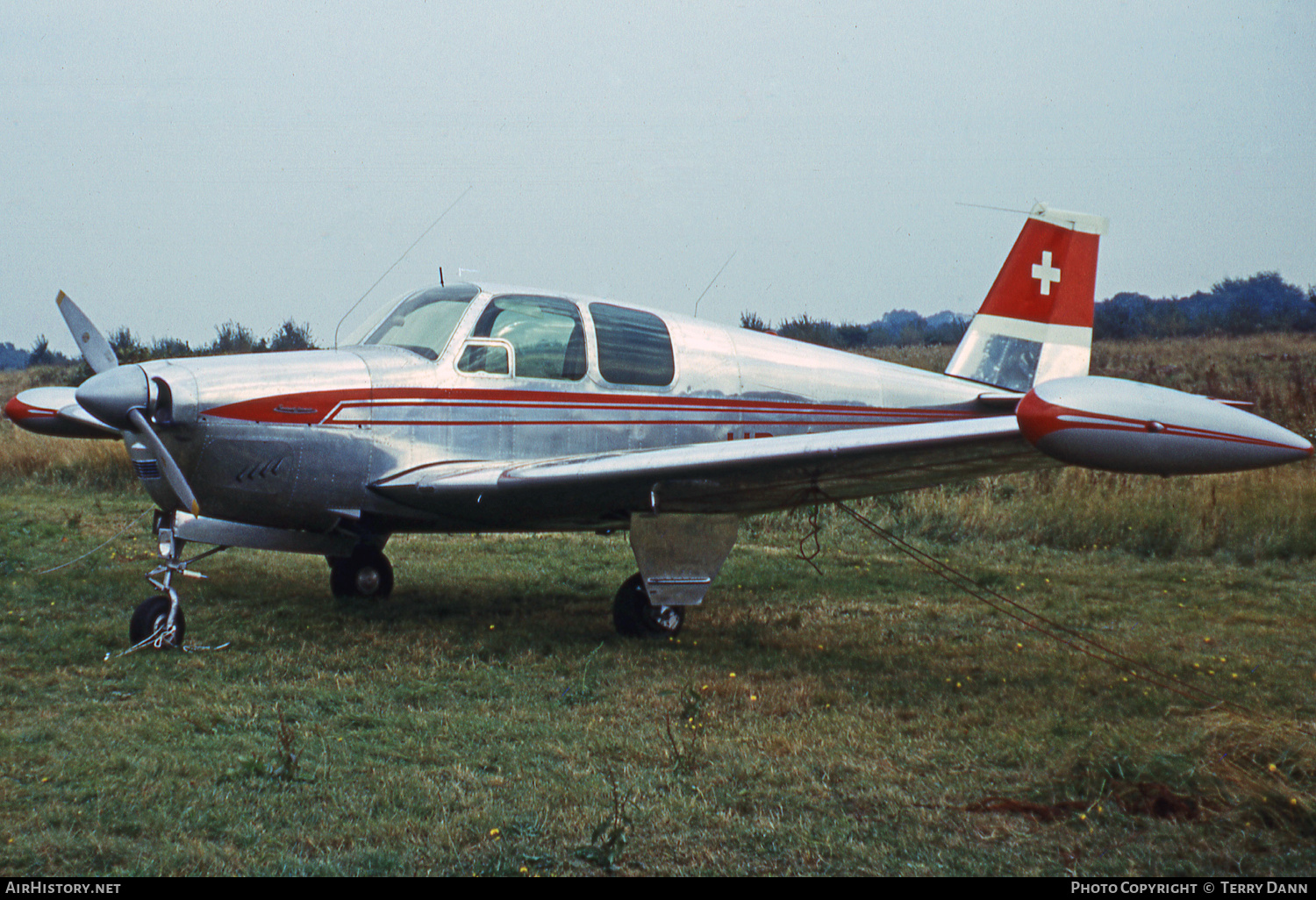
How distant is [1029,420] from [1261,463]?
0.83 metres

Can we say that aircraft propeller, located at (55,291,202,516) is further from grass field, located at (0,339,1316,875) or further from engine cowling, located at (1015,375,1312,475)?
engine cowling, located at (1015,375,1312,475)

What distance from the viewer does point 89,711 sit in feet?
14.2

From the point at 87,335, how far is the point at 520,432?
2.53 m

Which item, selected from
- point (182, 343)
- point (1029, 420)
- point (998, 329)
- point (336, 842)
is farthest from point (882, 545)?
point (182, 343)

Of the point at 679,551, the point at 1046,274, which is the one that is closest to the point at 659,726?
the point at 679,551

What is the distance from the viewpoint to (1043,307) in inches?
324

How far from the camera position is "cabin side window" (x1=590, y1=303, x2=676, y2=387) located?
21.2ft

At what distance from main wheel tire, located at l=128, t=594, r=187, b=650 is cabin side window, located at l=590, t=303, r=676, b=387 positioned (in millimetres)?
2806

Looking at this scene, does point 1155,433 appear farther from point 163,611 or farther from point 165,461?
point 163,611

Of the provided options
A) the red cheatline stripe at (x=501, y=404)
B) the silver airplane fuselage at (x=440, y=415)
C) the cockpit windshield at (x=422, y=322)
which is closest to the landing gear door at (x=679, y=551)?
the silver airplane fuselage at (x=440, y=415)

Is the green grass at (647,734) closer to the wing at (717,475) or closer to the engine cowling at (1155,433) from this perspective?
the wing at (717,475)

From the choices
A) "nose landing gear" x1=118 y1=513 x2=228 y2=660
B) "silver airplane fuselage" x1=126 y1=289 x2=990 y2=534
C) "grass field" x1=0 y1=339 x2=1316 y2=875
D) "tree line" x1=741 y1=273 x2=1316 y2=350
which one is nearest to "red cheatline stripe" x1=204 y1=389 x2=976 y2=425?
"silver airplane fuselage" x1=126 y1=289 x2=990 y2=534

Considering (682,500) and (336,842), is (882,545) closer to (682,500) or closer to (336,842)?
(682,500)

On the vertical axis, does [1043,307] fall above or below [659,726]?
above
